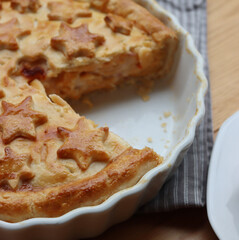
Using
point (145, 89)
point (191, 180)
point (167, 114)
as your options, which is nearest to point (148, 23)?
point (145, 89)

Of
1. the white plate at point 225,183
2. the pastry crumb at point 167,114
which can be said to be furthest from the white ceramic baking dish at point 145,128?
the white plate at point 225,183

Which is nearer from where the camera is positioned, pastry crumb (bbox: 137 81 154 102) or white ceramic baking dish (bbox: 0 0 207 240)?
white ceramic baking dish (bbox: 0 0 207 240)

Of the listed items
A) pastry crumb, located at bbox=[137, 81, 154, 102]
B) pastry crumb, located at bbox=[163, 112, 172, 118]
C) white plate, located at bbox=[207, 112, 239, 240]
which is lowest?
pastry crumb, located at bbox=[137, 81, 154, 102]

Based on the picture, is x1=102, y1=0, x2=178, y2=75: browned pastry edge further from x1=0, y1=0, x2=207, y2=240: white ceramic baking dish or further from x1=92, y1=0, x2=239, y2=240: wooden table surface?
x1=92, y1=0, x2=239, y2=240: wooden table surface

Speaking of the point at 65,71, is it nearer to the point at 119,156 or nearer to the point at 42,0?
the point at 42,0

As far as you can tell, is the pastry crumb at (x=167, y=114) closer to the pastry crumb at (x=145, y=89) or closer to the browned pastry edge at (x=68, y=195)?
the pastry crumb at (x=145, y=89)

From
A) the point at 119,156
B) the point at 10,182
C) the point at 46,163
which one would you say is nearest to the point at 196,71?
the point at 119,156

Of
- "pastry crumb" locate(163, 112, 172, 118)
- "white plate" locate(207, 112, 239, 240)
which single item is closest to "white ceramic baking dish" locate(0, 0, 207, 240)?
"pastry crumb" locate(163, 112, 172, 118)
